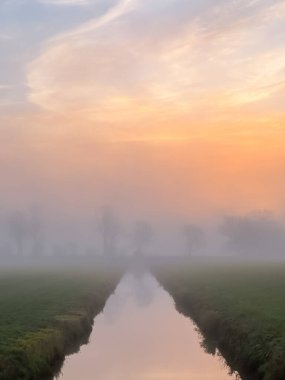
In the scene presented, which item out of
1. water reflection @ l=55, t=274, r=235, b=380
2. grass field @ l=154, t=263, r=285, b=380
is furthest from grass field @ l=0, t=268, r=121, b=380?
grass field @ l=154, t=263, r=285, b=380

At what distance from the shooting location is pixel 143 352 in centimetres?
3534

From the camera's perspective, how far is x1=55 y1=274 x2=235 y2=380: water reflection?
29484mm

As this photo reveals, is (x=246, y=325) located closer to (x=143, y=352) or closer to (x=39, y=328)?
(x=143, y=352)

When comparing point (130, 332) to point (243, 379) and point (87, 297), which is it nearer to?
point (87, 297)

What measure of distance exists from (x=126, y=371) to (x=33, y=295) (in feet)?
95.1

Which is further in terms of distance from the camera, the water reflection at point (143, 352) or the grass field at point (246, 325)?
the water reflection at point (143, 352)

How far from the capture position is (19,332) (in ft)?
102

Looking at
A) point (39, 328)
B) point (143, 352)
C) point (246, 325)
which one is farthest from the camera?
point (143, 352)

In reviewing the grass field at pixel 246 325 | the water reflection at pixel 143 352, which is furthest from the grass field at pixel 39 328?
the grass field at pixel 246 325

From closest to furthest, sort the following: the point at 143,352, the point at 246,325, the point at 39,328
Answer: the point at 246,325, the point at 39,328, the point at 143,352

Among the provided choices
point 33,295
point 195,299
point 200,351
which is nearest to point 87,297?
point 33,295

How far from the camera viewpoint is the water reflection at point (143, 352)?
29484mm

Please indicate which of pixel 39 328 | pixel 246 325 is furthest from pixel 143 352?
pixel 246 325

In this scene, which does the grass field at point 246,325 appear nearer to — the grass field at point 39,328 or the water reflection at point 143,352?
the water reflection at point 143,352
